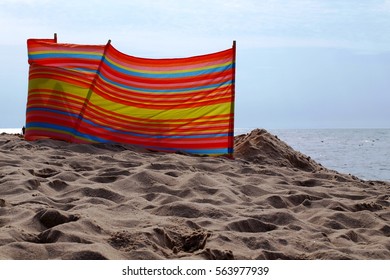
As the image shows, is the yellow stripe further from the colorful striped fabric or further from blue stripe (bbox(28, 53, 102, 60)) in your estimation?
blue stripe (bbox(28, 53, 102, 60))

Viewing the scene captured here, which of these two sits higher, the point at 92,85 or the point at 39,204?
the point at 92,85

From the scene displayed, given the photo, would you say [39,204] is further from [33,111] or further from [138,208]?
[33,111]

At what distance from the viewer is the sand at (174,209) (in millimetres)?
2885

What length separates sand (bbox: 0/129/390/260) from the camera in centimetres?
288

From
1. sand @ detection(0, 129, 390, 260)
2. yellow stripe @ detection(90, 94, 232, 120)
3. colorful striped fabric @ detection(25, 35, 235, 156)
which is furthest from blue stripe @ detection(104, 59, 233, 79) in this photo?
sand @ detection(0, 129, 390, 260)

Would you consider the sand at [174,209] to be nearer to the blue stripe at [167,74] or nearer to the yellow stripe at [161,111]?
the yellow stripe at [161,111]

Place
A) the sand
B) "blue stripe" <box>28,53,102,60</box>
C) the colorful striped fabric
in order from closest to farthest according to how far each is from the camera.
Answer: the sand < the colorful striped fabric < "blue stripe" <box>28,53,102,60</box>

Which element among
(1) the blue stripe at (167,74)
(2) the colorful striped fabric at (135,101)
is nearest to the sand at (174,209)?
(2) the colorful striped fabric at (135,101)

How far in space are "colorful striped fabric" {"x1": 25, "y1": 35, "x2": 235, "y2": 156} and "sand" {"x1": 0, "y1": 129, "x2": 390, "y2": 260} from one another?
0.45 meters

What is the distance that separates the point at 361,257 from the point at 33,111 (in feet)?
14.0

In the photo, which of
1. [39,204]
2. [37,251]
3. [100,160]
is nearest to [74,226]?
[37,251]

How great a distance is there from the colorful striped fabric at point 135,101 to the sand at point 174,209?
17.7 inches

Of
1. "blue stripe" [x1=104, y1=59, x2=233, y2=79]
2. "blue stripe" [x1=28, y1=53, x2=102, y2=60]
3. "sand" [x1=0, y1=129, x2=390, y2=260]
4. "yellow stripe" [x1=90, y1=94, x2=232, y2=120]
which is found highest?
"blue stripe" [x1=28, y1=53, x2=102, y2=60]
